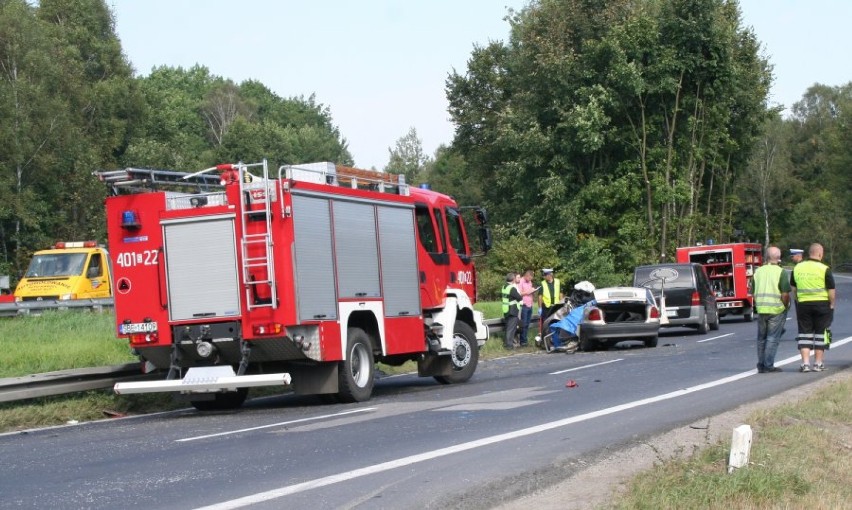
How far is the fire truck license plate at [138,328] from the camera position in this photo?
1499 centimetres

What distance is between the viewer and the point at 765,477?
25.7 ft

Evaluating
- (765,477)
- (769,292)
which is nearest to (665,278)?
(769,292)

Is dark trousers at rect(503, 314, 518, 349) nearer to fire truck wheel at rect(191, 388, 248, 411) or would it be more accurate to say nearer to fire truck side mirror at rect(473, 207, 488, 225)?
fire truck side mirror at rect(473, 207, 488, 225)

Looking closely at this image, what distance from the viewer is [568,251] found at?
4922 cm

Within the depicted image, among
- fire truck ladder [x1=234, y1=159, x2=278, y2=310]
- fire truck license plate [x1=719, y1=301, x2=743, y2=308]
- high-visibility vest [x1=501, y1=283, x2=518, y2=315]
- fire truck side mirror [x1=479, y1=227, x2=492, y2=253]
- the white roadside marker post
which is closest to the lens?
the white roadside marker post

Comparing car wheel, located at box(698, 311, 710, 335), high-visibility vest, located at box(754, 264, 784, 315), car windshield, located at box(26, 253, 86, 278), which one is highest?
car windshield, located at box(26, 253, 86, 278)

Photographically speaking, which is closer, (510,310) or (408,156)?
(510,310)

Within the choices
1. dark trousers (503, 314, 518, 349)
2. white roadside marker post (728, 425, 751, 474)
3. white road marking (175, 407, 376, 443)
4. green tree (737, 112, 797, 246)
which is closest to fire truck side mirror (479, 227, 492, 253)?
white road marking (175, 407, 376, 443)

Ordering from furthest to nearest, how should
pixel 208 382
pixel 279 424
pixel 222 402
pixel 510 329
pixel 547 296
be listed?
1. pixel 547 296
2. pixel 510 329
3. pixel 222 402
4. pixel 208 382
5. pixel 279 424

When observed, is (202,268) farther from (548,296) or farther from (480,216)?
(548,296)

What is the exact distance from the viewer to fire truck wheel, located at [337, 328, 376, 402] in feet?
50.6

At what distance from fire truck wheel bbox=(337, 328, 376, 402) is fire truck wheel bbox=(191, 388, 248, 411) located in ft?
5.29

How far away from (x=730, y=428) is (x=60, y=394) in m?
8.84

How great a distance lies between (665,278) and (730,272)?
6.50 m
